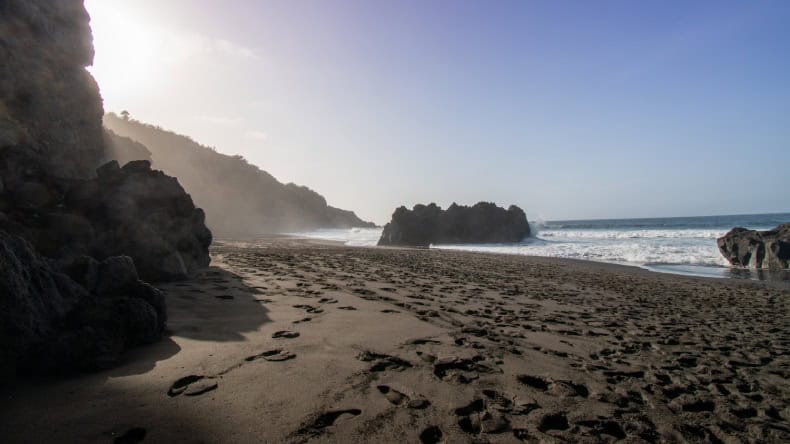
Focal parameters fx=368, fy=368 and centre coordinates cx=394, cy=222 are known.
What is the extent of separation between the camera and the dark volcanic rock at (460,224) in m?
38.8

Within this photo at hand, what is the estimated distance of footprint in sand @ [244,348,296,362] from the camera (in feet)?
10.4

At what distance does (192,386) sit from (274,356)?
0.76 m

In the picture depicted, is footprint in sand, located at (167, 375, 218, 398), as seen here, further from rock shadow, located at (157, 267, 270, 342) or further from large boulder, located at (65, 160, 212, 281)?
large boulder, located at (65, 160, 212, 281)

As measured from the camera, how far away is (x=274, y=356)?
324 cm

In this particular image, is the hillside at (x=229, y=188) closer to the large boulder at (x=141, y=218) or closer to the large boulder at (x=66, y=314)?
the large boulder at (x=141, y=218)

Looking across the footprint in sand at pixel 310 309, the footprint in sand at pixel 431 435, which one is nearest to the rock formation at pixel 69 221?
the footprint in sand at pixel 310 309

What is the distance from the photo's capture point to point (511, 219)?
40.3 meters

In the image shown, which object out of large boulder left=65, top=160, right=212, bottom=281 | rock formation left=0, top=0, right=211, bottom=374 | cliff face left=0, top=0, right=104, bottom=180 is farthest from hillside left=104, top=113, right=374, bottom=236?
large boulder left=65, top=160, right=212, bottom=281

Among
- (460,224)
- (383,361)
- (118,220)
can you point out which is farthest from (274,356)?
(460,224)

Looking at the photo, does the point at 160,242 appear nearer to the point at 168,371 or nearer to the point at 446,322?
the point at 168,371

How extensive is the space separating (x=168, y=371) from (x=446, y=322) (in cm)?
323

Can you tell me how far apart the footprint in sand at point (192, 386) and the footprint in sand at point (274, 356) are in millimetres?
456

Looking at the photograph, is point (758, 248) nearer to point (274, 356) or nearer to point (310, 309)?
point (310, 309)

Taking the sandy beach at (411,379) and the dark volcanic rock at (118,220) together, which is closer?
the sandy beach at (411,379)
